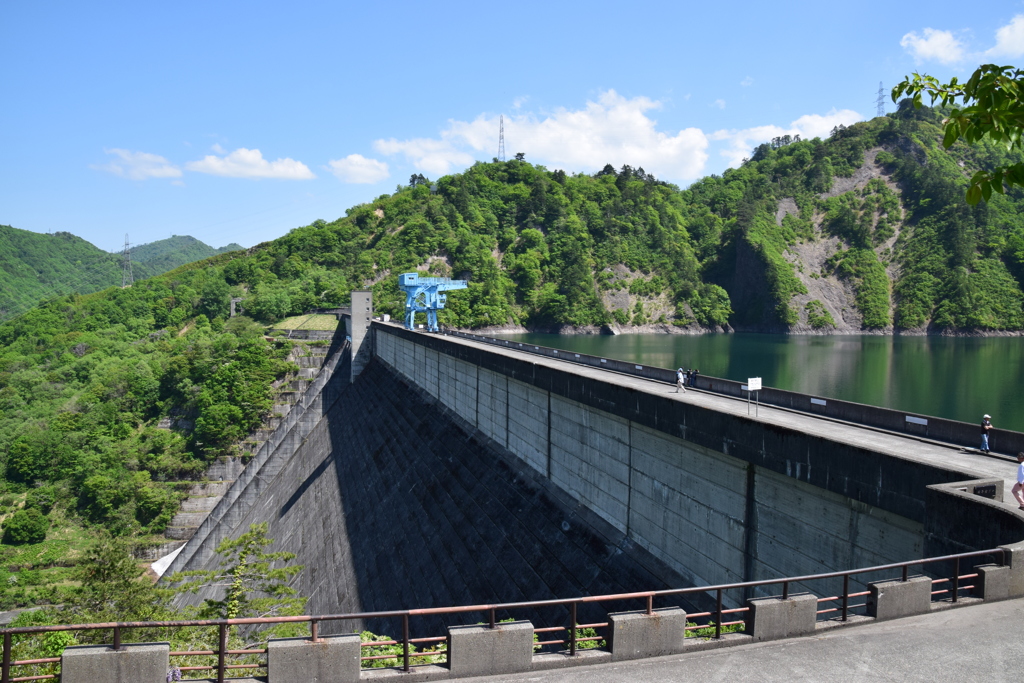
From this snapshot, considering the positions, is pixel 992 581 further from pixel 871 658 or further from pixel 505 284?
pixel 505 284

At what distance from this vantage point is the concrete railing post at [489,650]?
6891mm

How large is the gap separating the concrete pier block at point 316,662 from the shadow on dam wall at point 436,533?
8.06 meters

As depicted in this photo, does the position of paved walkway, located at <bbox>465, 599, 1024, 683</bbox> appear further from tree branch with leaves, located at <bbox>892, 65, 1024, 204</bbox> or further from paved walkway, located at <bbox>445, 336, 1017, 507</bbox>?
tree branch with leaves, located at <bbox>892, 65, 1024, 204</bbox>

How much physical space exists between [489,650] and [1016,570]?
20.9 ft

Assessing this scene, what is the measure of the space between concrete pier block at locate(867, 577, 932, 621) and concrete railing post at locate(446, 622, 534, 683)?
4128mm

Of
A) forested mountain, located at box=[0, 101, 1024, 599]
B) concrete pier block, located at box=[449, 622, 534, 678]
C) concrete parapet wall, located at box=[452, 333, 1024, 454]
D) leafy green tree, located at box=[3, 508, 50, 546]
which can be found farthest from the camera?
forested mountain, located at box=[0, 101, 1024, 599]

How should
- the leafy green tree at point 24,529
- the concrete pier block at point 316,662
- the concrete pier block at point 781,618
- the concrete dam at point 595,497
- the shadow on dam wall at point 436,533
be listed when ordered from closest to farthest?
1. the concrete pier block at point 316,662
2. the concrete pier block at point 781,618
3. the concrete dam at point 595,497
4. the shadow on dam wall at point 436,533
5. the leafy green tree at point 24,529

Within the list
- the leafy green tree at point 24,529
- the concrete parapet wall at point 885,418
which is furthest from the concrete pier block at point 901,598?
the leafy green tree at point 24,529

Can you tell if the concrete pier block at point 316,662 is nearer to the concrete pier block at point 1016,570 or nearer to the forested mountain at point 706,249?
the concrete pier block at point 1016,570

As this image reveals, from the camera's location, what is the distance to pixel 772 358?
94000mm

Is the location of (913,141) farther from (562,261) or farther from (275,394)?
(275,394)

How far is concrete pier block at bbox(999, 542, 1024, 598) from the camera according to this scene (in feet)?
24.3

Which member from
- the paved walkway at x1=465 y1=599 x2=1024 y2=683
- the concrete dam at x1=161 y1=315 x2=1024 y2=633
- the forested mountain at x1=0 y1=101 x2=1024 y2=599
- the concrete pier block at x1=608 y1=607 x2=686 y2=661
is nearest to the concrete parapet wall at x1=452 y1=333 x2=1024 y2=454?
the concrete dam at x1=161 y1=315 x2=1024 y2=633

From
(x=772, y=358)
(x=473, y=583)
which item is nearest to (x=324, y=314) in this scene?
(x=772, y=358)
